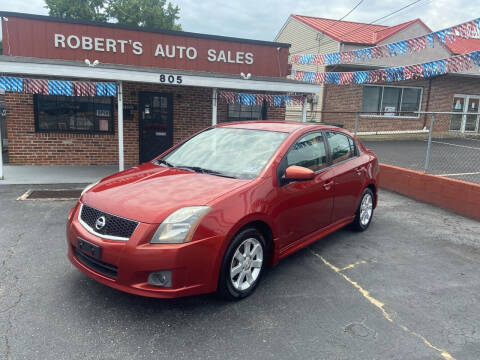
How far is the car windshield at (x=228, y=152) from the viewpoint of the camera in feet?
12.3

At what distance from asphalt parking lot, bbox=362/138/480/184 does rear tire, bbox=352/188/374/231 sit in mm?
4276

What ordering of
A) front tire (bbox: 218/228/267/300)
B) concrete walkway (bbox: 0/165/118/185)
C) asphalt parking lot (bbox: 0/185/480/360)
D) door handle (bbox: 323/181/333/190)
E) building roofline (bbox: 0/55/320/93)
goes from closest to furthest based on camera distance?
asphalt parking lot (bbox: 0/185/480/360), front tire (bbox: 218/228/267/300), door handle (bbox: 323/181/333/190), building roofline (bbox: 0/55/320/93), concrete walkway (bbox: 0/165/118/185)

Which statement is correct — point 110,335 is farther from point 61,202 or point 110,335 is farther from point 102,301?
point 61,202

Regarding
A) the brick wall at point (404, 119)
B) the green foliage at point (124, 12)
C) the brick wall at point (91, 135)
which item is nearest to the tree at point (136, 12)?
the green foliage at point (124, 12)

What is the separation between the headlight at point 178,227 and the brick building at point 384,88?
14510 millimetres

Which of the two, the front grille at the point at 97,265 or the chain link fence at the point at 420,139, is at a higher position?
the chain link fence at the point at 420,139

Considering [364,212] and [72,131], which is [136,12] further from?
[364,212]

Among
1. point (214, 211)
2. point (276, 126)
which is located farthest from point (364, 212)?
point (214, 211)

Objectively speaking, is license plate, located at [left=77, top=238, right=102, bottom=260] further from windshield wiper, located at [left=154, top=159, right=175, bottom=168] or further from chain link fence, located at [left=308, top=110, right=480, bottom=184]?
chain link fence, located at [left=308, top=110, right=480, bottom=184]

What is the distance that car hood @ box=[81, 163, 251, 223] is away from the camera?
297 centimetres

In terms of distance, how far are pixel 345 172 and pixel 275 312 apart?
2207 mm

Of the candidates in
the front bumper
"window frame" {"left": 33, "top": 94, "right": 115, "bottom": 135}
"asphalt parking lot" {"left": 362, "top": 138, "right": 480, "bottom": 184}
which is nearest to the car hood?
the front bumper

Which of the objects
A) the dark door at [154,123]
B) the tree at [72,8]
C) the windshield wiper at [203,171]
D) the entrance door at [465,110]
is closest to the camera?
the windshield wiper at [203,171]

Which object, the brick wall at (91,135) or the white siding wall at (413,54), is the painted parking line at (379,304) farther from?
the white siding wall at (413,54)
